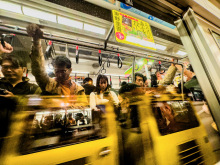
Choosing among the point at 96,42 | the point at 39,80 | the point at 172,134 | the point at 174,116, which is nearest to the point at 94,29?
the point at 96,42

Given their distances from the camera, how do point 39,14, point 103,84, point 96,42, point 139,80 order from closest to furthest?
1. point 103,84
2. point 39,14
3. point 139,80
4. point 96,42

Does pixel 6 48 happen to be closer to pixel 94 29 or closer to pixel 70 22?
pixel 70 22

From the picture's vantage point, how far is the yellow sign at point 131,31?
1952 mm

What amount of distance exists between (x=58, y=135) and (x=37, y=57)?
4.23 feet

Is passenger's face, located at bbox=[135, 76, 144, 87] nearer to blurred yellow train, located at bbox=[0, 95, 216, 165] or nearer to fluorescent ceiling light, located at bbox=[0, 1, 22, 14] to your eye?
blurred yellow train, located at bbox=[0, 95, 216, 165]

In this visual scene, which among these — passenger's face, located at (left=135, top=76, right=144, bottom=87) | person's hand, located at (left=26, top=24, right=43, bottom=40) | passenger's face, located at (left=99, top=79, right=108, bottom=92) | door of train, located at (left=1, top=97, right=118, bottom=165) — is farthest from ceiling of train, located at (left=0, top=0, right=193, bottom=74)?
door of train, located at (left=1, top=97, right=118, bottom=165)

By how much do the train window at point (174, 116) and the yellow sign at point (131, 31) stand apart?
144 cm

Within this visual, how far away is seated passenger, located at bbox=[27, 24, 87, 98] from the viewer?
137 centimetres

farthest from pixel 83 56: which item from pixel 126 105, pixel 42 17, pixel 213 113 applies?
pixel 213 113

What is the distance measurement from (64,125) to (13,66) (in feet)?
5.01

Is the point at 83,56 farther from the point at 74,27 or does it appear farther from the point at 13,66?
the point at 13,66

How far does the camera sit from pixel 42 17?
267 centimetres

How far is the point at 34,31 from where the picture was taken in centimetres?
130

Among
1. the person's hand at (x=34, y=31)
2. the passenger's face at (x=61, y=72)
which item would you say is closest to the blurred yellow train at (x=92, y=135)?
the passenger's face at (x=61, y=72)
